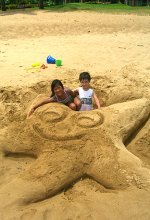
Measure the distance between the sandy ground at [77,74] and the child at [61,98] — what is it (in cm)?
37

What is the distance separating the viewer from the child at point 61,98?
4482mm

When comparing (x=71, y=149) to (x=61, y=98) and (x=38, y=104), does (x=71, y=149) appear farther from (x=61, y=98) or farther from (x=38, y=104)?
(x=61, y=98)

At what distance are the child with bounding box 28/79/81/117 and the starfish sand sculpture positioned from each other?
0.18 metres

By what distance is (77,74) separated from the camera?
5.96m

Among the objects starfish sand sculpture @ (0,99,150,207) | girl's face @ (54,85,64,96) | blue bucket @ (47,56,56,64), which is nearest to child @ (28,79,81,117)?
girl's face @ (54,85,64,96)

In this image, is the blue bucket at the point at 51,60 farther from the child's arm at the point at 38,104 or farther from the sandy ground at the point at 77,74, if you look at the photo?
the child's arm at the point at 38,104

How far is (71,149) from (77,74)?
2.72m

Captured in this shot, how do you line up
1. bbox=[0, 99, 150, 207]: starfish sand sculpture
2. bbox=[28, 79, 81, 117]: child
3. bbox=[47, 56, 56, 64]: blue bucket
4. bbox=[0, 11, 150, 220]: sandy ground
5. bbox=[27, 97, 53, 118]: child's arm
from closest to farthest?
bbox=[0, 11, 150, 220]: sandy ground
bbox=[0, 99, 150, 207]: starfish sand sculpture
bbox=[27, 97, 53, 118]: child's arm
bbox=[28, 79, 81, 117]: child
bbox=[47, 56, 56, 64]: blue bucket

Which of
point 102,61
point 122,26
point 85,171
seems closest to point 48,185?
point 85,171

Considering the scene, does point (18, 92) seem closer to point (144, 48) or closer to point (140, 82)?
point (140, 82)

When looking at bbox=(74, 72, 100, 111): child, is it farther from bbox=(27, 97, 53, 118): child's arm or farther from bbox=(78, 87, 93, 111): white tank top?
bbox=(27, 97, 53, 118): child's arm

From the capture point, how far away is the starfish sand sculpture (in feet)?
9.89

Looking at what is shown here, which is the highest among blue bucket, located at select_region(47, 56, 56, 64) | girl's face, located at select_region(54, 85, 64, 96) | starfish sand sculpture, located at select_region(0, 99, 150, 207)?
girl's face, located at select_region(54, 85, 64, 96)

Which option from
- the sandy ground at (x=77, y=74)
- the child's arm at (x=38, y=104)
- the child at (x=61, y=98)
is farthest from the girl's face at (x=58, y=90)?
the sandy ground at (x=77, y=74)
